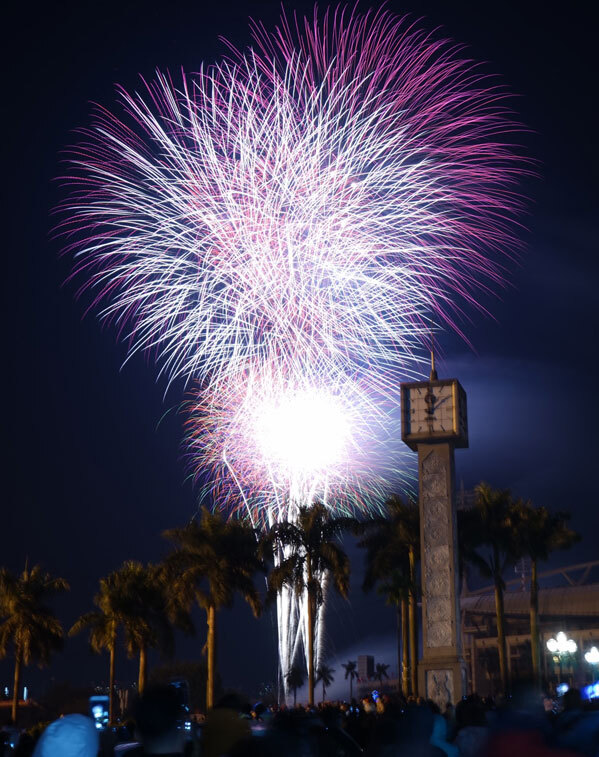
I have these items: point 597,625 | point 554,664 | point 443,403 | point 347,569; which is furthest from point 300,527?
point 597,625

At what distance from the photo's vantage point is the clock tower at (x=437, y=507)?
4516 cm

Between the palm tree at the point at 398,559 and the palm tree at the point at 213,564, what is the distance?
25.7 feet

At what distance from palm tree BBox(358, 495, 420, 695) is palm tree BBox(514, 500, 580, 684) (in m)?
7.06

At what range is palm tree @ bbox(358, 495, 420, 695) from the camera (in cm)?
5353

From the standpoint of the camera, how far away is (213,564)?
4847cm

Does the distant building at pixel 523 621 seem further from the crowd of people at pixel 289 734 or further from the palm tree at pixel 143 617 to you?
the crowd of people at pixel 289 734

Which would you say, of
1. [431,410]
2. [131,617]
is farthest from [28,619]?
[431,410]

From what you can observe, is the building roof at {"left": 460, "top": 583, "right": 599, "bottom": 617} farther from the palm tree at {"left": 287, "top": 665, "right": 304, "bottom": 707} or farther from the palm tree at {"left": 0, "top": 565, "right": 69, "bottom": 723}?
the palm tree at {"left": 0, "top": 565, "right": 69, "bottom": 723}

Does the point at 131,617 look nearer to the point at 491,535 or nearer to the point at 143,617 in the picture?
the point at 143,617

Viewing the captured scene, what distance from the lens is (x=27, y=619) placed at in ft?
168

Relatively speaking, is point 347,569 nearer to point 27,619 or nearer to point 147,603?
point 147,603

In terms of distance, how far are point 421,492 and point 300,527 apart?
6537mm

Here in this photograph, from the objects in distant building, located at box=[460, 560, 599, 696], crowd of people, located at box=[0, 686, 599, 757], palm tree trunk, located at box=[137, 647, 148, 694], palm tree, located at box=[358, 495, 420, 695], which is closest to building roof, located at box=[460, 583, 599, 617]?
distant building, located at box=[460, 560, 599, 696]

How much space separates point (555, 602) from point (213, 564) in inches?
3196
